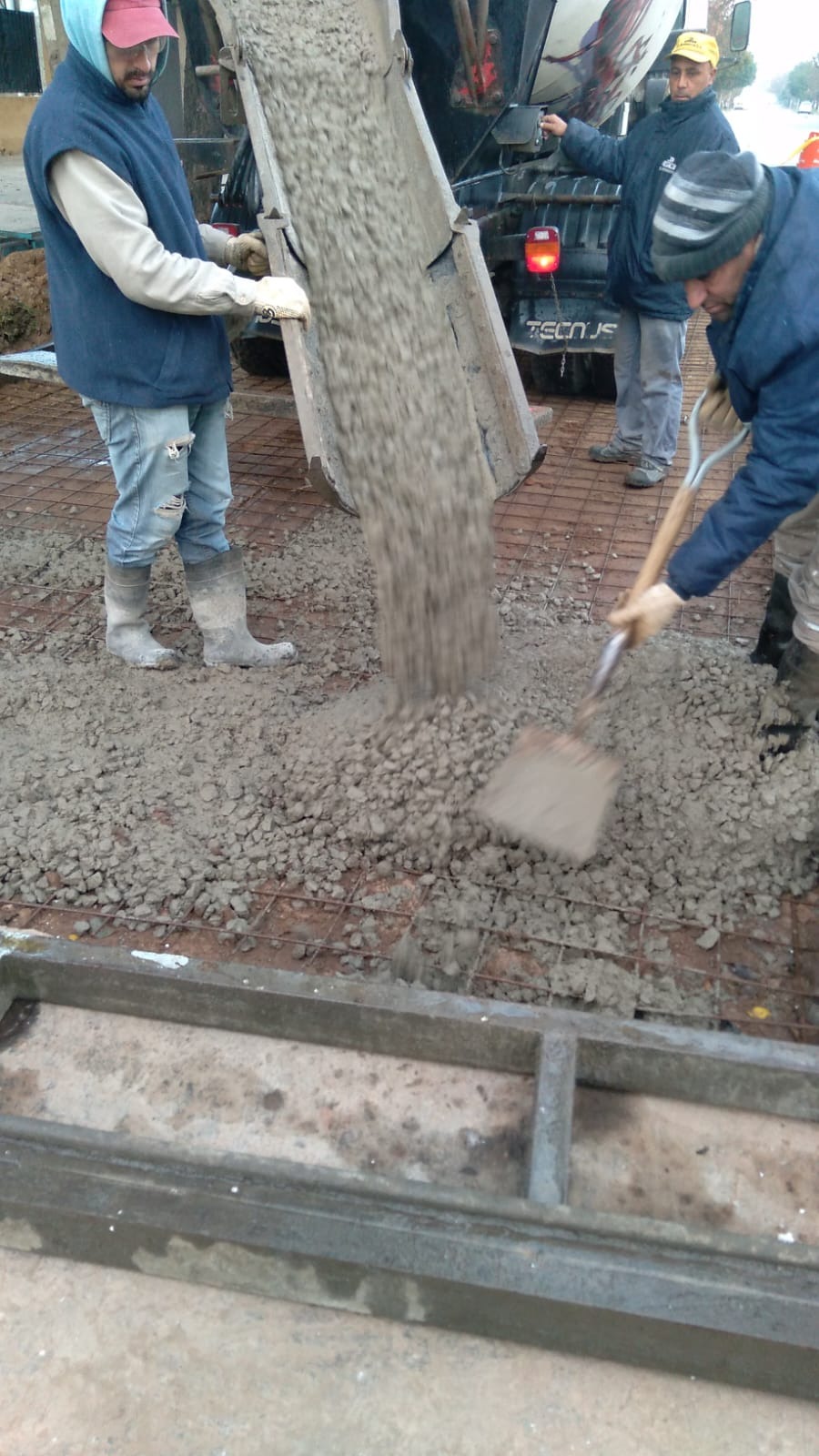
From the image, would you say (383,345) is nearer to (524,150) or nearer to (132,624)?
(132,624)

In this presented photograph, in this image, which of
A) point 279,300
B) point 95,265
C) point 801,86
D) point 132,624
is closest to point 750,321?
point 279,300

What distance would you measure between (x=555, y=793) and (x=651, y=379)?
2.64m

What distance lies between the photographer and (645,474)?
4367 millimetres

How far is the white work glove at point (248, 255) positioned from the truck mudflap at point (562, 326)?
186cm

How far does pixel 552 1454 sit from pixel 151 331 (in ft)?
8.06

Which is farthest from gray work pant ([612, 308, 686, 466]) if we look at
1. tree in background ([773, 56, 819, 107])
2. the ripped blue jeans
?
tree in background ([773, 56, 819, 107])

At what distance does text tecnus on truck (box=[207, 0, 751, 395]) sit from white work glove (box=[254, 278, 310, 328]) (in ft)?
5.64

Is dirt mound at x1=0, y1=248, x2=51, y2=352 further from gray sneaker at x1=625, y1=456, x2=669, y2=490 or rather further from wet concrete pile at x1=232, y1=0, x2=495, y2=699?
gray sneaker at x1=625, y1=456, x2=669, y2=490

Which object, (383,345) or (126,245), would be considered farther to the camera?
(383,345)

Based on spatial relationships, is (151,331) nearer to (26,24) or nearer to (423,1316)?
(423,1316)

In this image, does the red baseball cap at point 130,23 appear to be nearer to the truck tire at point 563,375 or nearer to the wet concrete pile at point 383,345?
the wet concrete pile at point 383,345

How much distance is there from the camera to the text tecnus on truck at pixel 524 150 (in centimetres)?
423

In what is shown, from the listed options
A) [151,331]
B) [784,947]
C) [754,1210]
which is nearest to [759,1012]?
[784,947]

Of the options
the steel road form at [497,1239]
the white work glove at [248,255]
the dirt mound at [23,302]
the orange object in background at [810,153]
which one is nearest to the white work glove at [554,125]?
the white work glove at [248,255]
